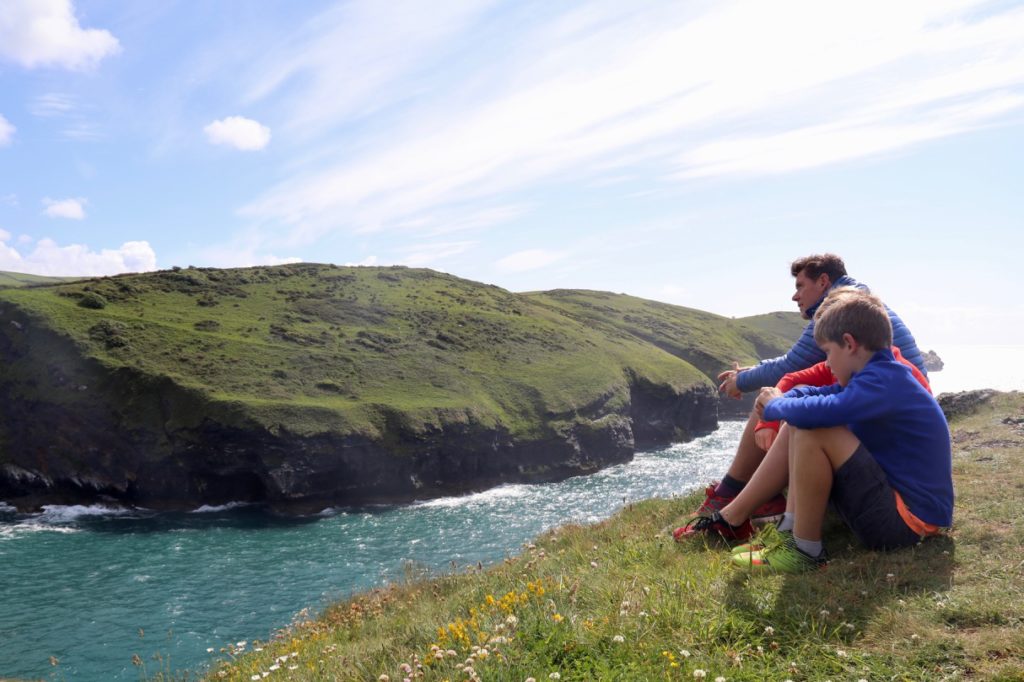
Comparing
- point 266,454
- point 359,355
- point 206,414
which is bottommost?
point 266,454

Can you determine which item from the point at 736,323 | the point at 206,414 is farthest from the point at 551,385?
the point at 736,323

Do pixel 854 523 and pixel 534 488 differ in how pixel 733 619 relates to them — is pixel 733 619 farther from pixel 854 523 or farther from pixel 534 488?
pixel 534 488

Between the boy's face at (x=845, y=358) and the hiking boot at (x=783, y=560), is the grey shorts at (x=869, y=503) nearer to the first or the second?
the hiking boot at (x=783, y=560)

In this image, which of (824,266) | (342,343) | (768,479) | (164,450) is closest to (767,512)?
(768,479)

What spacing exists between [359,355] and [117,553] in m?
32.1

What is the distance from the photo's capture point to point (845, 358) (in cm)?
584

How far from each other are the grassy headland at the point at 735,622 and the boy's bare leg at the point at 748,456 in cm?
116

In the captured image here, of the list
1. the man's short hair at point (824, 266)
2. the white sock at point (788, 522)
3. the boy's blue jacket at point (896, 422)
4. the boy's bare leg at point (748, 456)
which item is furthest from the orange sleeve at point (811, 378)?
the man's short hair at point (824, 266)

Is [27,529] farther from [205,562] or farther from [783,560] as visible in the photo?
[783,560]

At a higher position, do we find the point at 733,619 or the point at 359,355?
the point at 359,355

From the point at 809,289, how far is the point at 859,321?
3465 mm

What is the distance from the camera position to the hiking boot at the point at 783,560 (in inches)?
237

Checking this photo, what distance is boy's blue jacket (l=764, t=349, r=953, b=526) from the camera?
216 inches

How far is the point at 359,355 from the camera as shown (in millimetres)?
64500
